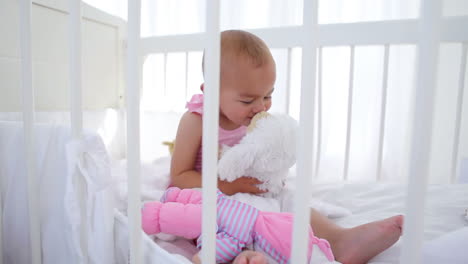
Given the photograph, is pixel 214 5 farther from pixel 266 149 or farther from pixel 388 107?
pixel 388 107

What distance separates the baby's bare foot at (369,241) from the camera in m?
0.53

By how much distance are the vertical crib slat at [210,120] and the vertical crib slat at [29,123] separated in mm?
382

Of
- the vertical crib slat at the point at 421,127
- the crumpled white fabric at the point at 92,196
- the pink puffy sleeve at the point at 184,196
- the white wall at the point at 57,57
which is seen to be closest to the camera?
the vertical crib slat at the point at 421,127

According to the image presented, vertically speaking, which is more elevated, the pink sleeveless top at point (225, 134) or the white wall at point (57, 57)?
the white wall at point (57, 57)

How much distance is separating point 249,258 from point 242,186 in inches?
9.9

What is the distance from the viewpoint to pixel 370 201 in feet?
2.76

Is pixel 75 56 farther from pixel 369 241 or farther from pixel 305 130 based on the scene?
pixel 369 241

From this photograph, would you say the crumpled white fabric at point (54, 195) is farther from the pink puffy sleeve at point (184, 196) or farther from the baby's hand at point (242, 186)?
the baby's hand at point (242, 186)

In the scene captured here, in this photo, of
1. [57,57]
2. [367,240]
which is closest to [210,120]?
[367,240]

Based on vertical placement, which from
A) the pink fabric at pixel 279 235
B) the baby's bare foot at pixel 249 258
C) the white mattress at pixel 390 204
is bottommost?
the white mattress at pixel 390 204

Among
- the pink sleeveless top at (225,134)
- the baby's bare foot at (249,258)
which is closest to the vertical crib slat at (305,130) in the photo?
the baby's bare foot at (249,258)

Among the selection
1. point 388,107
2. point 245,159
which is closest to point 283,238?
point 245,159

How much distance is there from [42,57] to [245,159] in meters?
0.82

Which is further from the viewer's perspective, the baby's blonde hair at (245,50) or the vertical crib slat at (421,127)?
the baby's blonde hair at (245,50)
